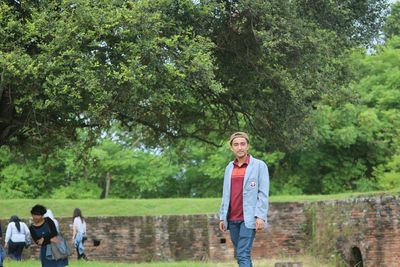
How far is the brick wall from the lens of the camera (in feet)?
69.3

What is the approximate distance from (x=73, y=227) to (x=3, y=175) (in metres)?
18.3

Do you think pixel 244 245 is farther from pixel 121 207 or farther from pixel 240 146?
pixel 121 207

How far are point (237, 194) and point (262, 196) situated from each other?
308 mm

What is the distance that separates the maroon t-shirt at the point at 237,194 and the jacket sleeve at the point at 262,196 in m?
0.21

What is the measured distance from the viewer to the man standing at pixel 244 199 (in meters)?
9.23

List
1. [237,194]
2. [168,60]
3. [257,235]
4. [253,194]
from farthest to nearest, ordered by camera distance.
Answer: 1. [257,235]
2. [168,60]
3. [237,194]
4. [253,194]

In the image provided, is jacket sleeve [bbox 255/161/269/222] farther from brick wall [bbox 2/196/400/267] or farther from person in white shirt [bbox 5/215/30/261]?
person in white shirt [bbox 5/215/30/261]

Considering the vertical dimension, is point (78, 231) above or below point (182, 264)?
above

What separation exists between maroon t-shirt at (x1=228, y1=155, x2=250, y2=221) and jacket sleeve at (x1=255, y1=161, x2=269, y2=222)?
208mm

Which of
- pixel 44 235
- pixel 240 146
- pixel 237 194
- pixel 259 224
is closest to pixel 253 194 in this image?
pixel 237 194

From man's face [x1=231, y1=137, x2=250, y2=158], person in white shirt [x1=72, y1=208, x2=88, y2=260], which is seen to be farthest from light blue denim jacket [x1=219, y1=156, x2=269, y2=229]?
person in white shirt [x1=72, y1=208, x2=88, y2=260]

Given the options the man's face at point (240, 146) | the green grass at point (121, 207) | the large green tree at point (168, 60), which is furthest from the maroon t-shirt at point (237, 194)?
the green grass at point (121, 207)

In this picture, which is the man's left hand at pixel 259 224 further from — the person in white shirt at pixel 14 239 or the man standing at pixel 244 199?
Answer: the person in white shirt at pixel 14 239

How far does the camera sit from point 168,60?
1390cm
